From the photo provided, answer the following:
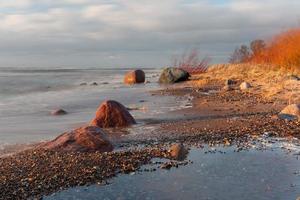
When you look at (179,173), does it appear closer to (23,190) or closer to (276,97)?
(23,190)

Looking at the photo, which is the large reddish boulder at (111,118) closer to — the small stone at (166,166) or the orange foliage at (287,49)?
the small stone at (166,166)

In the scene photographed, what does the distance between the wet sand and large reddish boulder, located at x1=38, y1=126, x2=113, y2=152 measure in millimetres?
363

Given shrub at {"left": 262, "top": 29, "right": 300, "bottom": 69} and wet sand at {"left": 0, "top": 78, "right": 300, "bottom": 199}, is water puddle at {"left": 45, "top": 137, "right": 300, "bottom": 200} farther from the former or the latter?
shrub at {"left": 262, "top": 29, "right": 300, "bottom": 69}

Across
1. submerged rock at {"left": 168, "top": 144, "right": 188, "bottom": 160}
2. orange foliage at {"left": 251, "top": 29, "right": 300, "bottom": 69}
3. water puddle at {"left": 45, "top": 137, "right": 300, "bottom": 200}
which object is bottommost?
water puddle at {"left": 45, "top": 137, "right": 300, "bottom": 200}

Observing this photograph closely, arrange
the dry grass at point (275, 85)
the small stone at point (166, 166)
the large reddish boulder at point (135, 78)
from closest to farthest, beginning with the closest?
the small stone at point (166, 166)
the dry grass at point (275, 85)
the large reddish boulder at point (135, 78)

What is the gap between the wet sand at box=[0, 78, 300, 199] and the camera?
27.5ft

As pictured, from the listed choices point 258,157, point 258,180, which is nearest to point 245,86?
point 258,157

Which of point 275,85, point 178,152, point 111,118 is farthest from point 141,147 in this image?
point 275,85

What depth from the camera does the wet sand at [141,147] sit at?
838cm

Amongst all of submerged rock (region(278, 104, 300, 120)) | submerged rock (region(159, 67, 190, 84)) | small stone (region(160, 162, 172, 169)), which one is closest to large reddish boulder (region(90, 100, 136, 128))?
submerged rock (region(278, 104, 300, 120))

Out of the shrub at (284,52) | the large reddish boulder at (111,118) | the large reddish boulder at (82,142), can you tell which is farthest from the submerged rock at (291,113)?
the shrub at (284,52)

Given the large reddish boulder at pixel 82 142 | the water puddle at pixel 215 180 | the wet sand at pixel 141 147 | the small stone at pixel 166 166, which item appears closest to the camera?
the water puddle at pixel 215 180

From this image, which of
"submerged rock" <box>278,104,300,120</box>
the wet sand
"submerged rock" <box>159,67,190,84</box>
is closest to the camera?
the wet sand

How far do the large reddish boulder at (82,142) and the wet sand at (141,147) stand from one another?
0.36 metres
